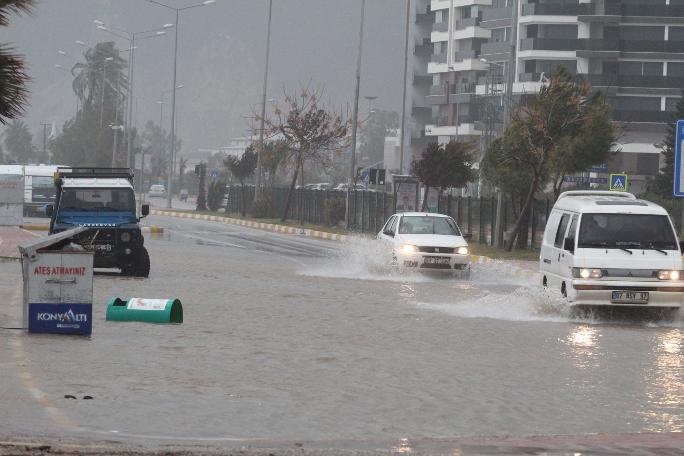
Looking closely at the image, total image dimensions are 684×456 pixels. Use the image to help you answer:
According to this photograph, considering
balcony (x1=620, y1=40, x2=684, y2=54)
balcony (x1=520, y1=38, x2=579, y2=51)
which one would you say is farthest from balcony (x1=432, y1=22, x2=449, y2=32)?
balcony (x1=620, y1=40, x2=684, y2=54)

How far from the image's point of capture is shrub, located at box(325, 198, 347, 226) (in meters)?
63.9

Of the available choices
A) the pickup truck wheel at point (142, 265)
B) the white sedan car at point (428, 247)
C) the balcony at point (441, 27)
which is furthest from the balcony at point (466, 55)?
the pickup truck wheel at point (142, 265)

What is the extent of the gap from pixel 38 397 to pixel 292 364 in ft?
12.2

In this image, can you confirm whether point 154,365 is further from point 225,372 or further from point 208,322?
point 208,322

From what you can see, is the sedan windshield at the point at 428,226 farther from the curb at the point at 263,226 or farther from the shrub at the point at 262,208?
the shrub at the point at 262,208

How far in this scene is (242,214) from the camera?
263 ft

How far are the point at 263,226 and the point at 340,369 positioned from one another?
173 ft

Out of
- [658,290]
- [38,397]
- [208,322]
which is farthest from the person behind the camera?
[658,290]

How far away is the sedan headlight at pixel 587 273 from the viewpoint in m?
20.5

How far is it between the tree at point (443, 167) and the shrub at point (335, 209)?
1017cm

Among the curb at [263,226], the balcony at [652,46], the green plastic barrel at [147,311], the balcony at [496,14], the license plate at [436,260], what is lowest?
the green plastic barrel at [147,311]

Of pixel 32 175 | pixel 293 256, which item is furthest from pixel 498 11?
pixel 293 256

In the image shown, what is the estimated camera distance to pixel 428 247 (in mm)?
30000

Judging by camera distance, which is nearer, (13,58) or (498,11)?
(13,58)
